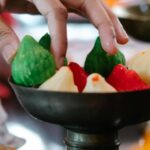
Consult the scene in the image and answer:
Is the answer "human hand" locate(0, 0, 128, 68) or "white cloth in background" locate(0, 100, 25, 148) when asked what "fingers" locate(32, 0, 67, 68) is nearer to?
"human hand" locate(0, 0, 128, 68)

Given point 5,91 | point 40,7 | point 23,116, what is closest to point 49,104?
point 40,7

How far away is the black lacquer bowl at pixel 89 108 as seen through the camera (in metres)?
0.52

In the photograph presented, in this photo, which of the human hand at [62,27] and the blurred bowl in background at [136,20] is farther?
the blurred bowl in background at [136,20]

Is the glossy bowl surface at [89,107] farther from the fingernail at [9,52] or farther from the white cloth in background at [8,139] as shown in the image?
the white cloth in background at [8,139]

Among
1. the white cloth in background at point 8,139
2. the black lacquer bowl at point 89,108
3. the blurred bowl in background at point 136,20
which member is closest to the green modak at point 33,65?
the black lacquer bowl at point 89,108

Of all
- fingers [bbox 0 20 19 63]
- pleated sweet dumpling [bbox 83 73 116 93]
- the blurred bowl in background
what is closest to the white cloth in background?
fingers [bbox 0 20 19 63]

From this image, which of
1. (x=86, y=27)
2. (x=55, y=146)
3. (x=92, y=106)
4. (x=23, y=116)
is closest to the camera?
(x=92, y=106)

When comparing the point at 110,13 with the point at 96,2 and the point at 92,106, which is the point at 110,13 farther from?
the point at 92,106

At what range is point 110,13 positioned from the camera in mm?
720

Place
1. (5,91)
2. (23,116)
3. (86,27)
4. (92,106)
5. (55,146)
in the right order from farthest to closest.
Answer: (86,27)
(5,91)
(23,116)
(55,146)
(92,106)

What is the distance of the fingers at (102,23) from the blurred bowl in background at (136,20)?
3.34 ft

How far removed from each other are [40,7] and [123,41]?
4.6 inches

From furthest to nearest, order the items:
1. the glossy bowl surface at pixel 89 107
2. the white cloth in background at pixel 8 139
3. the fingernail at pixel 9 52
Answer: the white cloth in background at pixel 8 139 → the fingernail at pixel 9 52 → the glossy bowl surface at pixel 89 107

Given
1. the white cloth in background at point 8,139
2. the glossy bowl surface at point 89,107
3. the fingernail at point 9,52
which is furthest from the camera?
the white cloth in background at point 8,139
